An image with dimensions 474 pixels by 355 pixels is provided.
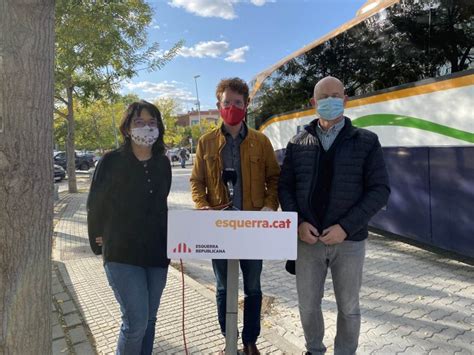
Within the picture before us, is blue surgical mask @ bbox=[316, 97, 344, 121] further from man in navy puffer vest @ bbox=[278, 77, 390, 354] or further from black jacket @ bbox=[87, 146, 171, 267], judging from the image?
black jacket @ bbox=[87, 146, 171, 267]

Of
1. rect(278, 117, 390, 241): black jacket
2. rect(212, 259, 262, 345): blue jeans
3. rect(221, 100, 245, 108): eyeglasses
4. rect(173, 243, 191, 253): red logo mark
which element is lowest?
rect(212, 259, 262, 345): blue jeans

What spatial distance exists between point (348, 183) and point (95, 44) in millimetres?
8329

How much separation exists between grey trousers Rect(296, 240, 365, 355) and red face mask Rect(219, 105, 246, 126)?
934 millimetres

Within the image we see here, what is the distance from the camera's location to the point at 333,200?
2.40 m

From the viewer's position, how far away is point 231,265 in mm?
2221

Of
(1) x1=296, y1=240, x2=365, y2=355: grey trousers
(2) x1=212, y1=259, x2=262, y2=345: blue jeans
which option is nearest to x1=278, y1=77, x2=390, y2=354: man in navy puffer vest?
(1) x1=296, y1=240, x2=365, y2=355: grey trousers

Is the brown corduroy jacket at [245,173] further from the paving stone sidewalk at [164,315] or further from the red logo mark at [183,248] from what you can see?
the paving stone sidewalk at [164,315]

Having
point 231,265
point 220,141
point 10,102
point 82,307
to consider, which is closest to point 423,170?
point 220,141

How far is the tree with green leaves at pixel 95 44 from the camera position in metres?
7.62

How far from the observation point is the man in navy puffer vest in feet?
7.80

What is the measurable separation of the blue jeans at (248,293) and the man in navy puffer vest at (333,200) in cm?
35

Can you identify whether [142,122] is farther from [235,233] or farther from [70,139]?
[70,139]

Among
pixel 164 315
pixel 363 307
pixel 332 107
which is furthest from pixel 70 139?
pixel 332 107

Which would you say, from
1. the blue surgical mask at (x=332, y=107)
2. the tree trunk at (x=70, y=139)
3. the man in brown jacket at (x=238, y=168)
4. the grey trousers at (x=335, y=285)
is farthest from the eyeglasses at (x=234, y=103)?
the tree trunk at (x=70, y=139)
